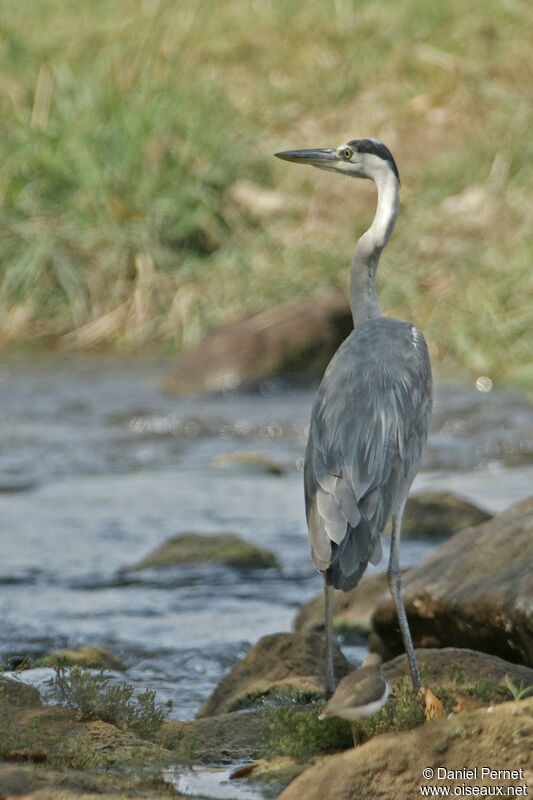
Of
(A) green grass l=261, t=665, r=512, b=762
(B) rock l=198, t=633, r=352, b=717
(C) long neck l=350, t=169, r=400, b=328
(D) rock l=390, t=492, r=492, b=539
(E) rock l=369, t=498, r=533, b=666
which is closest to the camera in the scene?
(A) green grass l=261, t=665, r=512, b=762

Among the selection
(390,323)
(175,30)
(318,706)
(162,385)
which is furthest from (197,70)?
(318,706)

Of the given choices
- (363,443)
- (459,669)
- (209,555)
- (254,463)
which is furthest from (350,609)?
(254,463)

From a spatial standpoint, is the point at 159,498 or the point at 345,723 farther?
the point at 159,498

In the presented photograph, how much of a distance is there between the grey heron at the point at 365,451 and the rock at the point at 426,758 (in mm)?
523

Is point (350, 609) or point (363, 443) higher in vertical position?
point (363, 443)

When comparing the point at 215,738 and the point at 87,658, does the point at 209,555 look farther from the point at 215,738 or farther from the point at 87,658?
the point at 215,738

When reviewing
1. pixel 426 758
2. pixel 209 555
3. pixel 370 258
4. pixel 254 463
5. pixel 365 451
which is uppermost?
pixel 370 258

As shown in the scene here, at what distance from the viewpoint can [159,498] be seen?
7.07m

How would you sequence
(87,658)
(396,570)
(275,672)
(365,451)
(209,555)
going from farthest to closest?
1. (209,555)
2. (87,658)
3. (275,672)
4. (396,570)
5. (365,451)

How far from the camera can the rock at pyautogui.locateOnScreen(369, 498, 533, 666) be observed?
384 cm

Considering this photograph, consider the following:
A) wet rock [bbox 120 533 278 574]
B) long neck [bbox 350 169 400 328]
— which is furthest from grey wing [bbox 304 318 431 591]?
wet rock [bbox 120 533 278 574]

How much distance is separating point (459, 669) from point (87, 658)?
163cm

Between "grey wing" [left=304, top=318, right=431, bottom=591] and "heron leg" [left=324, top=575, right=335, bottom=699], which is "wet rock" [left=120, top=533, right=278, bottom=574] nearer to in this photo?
"grey wing" [left=304, top=318, right=431, bottom=591]

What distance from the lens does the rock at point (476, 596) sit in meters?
3.84
